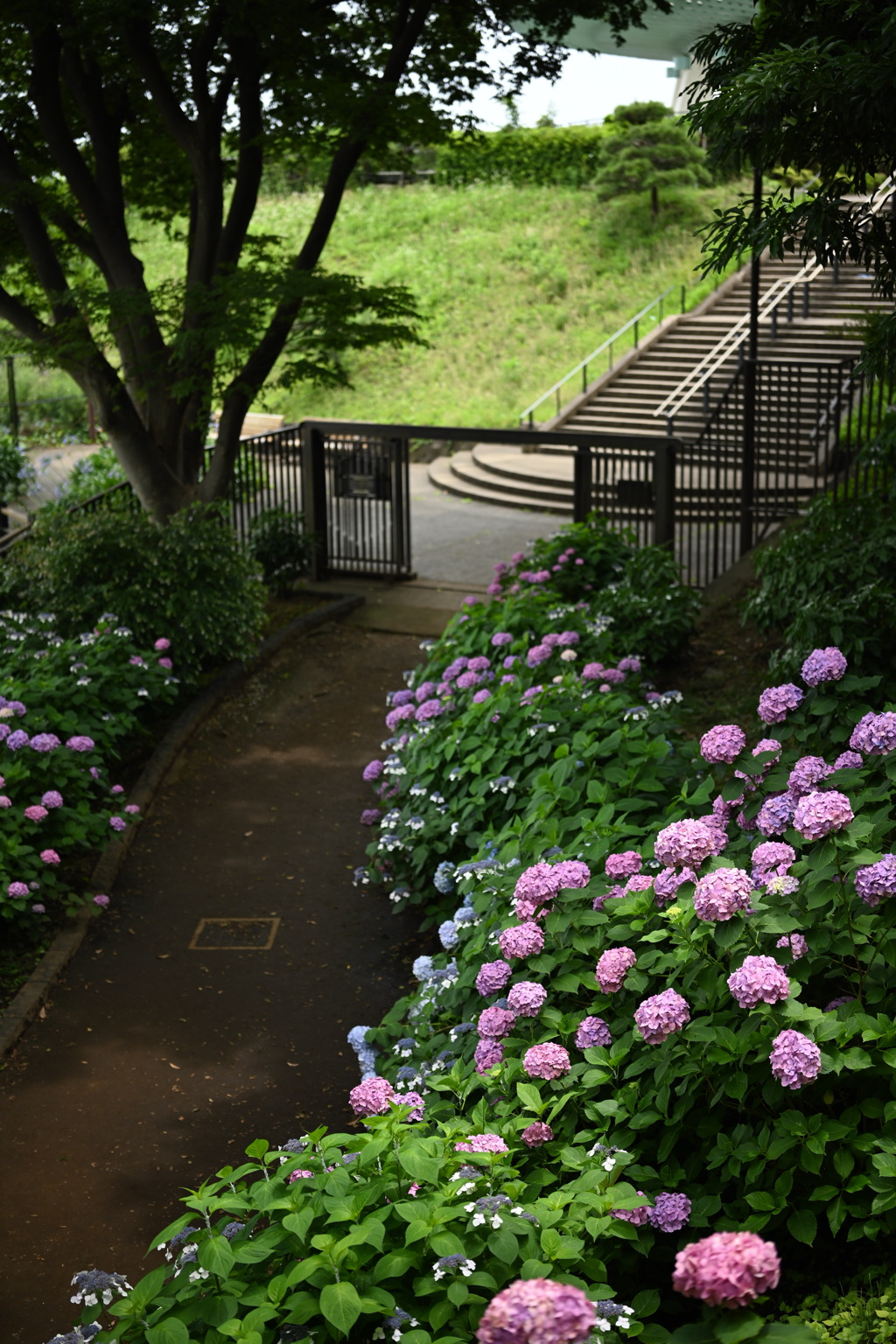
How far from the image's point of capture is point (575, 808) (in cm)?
543

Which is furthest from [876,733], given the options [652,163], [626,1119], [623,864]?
[652,163]

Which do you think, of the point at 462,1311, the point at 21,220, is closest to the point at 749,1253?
the point at 462,1311

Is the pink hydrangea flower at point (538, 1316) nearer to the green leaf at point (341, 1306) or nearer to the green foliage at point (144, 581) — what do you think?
the green leaf at point (341, 1306)

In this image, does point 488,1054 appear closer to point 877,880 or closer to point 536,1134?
point 536,1134

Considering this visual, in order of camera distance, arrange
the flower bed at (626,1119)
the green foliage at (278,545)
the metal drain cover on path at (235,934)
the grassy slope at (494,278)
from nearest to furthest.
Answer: the flower bed at (626,1119)
the metal drain cover on path at (235,934)
the green foliage at (278,545)
the grassy slope at (494,278)

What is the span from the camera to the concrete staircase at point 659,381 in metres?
20.7

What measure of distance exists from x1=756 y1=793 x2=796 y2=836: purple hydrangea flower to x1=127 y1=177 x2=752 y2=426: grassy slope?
73.9ft

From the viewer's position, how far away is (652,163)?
3166 centimetres

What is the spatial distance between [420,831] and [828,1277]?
339 centimetres

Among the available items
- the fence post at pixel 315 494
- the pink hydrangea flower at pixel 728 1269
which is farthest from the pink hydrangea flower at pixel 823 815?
the fence post at pixel 315 494

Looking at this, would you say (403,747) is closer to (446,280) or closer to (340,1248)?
(340,1248)

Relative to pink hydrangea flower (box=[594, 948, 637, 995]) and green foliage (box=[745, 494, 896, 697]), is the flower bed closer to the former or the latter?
pink hydrangea flower (box=[594, 948, 637, 995])

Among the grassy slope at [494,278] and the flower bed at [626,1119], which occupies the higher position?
the grassy slope at [494,278]

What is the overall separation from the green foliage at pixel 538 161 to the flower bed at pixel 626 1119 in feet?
98.3
